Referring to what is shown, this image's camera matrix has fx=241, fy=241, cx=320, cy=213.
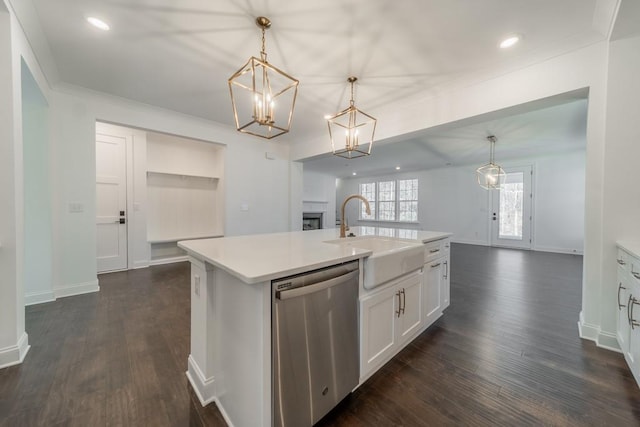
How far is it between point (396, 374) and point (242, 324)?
1.20 metres

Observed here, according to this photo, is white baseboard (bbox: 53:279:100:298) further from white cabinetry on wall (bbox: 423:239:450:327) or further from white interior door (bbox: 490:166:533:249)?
white interior door (bbox: 490:166:533:249)

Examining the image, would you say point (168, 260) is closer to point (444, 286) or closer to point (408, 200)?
point (444, 286)

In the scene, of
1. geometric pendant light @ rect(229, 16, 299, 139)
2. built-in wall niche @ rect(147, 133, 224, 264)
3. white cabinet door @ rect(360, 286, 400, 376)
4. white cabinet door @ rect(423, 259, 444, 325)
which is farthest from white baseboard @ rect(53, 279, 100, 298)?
white cabinet door @ rect(423, 259, 444, 325)

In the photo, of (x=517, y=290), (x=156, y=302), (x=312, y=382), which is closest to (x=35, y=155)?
(x=156, y=302)

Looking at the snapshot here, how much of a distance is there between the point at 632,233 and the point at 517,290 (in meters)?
1.72

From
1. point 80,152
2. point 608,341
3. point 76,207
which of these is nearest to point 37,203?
point 76,207

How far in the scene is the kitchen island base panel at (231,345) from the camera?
3.37 ft

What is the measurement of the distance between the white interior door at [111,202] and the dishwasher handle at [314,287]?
15.2 feet

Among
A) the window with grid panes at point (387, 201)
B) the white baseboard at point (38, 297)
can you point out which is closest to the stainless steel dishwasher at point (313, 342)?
the white baseboard at point (38, 297)

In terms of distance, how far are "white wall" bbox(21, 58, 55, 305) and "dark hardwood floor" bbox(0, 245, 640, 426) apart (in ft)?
1.06

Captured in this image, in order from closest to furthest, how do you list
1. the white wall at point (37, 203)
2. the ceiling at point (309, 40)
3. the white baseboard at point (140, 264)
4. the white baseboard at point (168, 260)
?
the ceiling at point (309, 40) → the white wall at point (37, 203) → the white baseboard at point (140, 264) → the white baseboard at point (168, 260)

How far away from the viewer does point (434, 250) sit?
229cm

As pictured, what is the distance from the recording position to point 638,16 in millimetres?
1703

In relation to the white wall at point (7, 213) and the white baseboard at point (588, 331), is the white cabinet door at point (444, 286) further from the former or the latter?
the white wall at point (7, 213)
